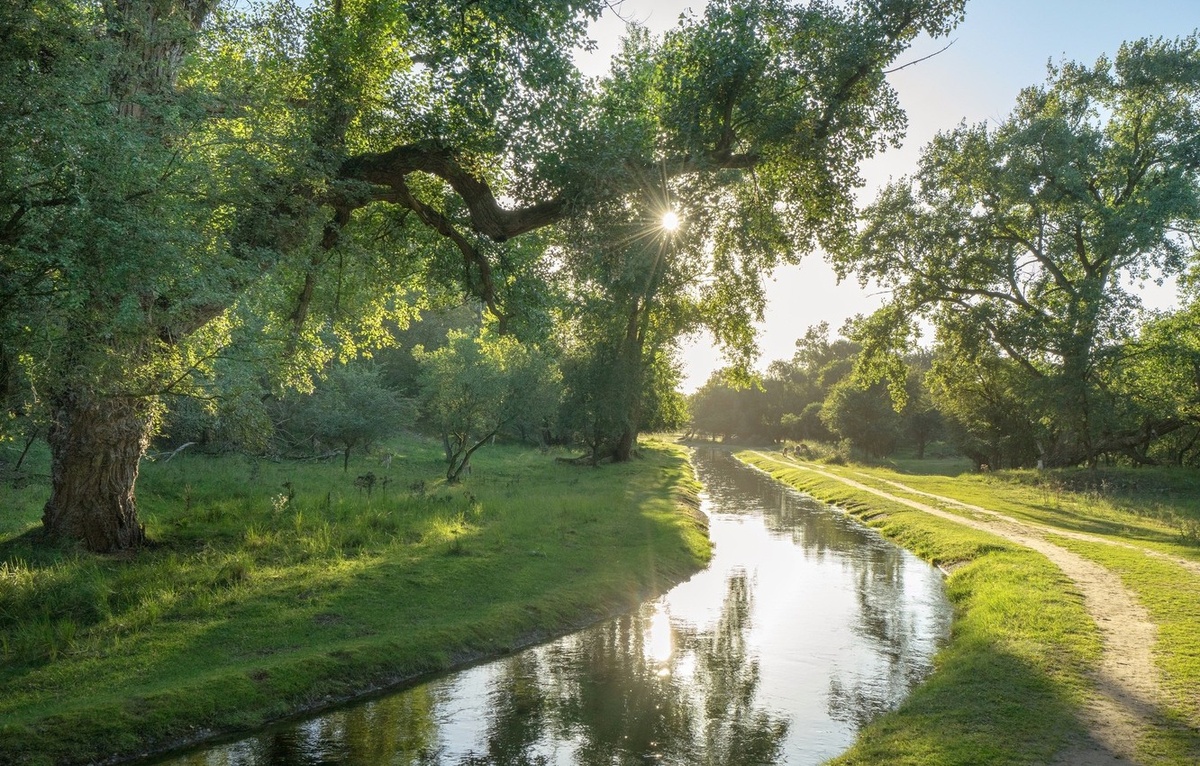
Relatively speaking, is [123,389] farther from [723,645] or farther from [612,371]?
[612,371]

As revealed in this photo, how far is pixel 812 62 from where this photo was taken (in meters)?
17.2

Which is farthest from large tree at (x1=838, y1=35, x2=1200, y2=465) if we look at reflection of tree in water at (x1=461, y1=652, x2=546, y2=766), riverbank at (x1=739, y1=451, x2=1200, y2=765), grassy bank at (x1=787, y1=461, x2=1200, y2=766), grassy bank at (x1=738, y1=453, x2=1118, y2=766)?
reflection of tree in water at (x1=461, y1=652, x2=546, y2=766)

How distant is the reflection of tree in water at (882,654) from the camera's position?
1208 centimetres

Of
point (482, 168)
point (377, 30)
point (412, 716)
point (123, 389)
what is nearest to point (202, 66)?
point (377, 30)

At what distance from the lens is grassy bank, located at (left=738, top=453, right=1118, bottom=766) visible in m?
9.55

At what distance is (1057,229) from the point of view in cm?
4381

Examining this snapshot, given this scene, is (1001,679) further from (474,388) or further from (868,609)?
(474,388)

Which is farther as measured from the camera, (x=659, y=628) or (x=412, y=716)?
(x=659, y=628)

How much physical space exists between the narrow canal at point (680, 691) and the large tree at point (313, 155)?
630 cm

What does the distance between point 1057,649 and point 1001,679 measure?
2.02 metres

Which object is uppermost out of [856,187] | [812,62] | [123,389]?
[812,62]

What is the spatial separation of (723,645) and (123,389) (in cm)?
1159

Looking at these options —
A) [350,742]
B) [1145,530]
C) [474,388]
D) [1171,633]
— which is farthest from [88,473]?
[1145,530]

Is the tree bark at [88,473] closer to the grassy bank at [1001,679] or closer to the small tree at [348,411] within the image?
the grassy bank at [1001,679]
